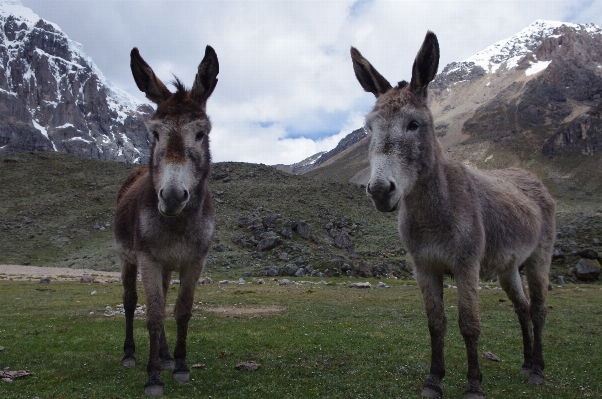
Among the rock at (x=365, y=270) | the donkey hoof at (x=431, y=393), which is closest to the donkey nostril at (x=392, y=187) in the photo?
the donkey hoof at (x=431, y=393)

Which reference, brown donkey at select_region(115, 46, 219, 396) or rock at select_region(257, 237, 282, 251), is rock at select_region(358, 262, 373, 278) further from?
brown donkey at select_region(115, 46, 219, 396)

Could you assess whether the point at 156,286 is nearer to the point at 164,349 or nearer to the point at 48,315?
the point at 164,349

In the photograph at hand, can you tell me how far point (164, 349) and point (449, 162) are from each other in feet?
24.6

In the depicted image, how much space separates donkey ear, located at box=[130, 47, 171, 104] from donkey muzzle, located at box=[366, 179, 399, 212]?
4672 millimetres

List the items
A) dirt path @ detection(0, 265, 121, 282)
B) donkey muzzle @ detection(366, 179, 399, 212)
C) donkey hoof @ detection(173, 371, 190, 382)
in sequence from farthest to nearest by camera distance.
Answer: dirt path @ detection(0, 265, 121, 282)
donkey hoof @ detection(173, 371, 190, 382)
donkey muzzle @ detection(366, 179, 399, 212)

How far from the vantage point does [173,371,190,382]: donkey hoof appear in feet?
28.1

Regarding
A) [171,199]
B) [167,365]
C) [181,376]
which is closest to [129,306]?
[167,365]

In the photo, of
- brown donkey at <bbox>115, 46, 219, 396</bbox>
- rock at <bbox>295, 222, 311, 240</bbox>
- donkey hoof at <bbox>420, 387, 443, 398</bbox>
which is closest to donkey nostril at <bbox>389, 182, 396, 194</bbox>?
brown donkey at <bbox>115, 46, 219, 396</bbox>

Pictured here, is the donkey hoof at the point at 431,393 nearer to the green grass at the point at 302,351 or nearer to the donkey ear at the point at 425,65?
the green grass at the point at 302,351

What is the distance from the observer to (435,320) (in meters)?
7.56

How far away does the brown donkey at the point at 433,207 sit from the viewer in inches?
262

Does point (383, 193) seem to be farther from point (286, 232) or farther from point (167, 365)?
point (286, 232)

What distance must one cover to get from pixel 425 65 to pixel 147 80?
17.0 ft

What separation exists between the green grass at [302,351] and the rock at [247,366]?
13 cm
